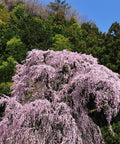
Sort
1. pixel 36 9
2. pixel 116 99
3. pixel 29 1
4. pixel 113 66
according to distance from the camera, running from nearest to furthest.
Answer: pixel 116 99, pixel 113 66, pixel 36 9, pixel 29 1

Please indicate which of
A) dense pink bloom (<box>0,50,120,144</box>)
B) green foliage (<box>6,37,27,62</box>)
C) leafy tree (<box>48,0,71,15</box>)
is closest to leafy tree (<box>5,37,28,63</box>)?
green foliage (<box>6,37,27,62</box>)

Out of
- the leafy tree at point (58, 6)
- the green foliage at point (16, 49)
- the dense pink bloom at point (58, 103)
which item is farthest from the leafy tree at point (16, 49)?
the leafy tree at point (58, 6)

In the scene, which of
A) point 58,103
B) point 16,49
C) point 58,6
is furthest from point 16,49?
point 58,6

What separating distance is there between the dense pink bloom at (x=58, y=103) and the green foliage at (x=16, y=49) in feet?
37.8

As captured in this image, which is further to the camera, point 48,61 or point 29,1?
point 29,1

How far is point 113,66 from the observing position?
561 inches

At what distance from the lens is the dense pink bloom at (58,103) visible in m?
4.41

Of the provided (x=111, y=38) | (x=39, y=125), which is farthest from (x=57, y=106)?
(x=111, y=38)

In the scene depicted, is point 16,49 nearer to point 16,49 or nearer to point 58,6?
point 16,49

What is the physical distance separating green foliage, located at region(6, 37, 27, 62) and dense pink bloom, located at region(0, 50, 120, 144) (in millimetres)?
11524

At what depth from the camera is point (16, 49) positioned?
17.2 meters

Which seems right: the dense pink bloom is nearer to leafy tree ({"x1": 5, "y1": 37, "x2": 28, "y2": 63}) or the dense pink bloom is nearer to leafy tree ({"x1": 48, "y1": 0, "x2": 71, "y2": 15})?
leafy tree ({"x1": 5, "y1": 37, "x2": 28, "y2": 63})

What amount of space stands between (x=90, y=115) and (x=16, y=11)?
2671 cm

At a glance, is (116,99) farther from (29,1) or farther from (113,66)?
(29,1)
